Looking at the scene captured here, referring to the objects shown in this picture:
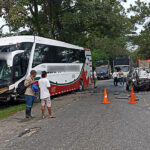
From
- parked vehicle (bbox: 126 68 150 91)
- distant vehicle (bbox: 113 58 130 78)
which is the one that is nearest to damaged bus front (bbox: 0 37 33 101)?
parked vehicle (bbox: 126 68 150 91)

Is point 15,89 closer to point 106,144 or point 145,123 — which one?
point 145,123

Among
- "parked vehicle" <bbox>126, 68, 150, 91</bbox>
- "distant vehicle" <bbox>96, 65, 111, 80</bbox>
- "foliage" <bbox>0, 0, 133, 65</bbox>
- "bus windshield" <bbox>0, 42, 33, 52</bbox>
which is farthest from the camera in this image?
"distant vehicle" <bbox>96, 65, 111, 80</bbox>

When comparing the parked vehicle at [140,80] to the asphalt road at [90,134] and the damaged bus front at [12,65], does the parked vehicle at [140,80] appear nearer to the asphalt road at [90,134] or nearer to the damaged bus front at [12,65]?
the damaged bus front at [12,65]

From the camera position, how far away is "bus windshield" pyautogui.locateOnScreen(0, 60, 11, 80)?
1502 centimetres

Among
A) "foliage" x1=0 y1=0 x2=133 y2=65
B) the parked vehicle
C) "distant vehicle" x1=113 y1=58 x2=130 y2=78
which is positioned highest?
"foliage" x1=0 y1=0 x2=133 y2=65

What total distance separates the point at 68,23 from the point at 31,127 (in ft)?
49.3

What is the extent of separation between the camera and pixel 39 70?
666 inches

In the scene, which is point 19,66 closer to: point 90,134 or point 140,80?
point 90,134

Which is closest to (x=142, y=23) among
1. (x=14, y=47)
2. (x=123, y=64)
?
(x=123, y=64)

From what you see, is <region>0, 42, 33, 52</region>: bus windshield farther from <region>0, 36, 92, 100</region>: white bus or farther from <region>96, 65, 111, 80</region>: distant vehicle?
<region>96, 65, 111, 80</region>: distant vehicle

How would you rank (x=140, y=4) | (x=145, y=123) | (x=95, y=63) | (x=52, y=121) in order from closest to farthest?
(x=145, y=123), (x=52, y=121), (x=140, y=4), (x=95, y=63)

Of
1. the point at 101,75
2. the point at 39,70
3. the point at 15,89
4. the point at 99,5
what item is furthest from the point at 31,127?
the point at 101,75

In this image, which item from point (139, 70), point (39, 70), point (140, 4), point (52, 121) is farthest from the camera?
point (140, 4)

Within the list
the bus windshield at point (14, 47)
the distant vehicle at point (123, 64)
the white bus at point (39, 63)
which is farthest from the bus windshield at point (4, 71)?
the distant vehicle at point (123, 64)
